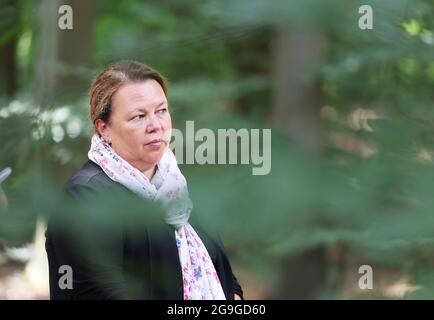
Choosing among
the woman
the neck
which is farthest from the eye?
the neck

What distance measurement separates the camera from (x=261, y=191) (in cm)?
40

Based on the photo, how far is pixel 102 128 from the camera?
83 cm

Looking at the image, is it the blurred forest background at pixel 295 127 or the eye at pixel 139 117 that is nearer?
the blurred forest background at pixel 295 127

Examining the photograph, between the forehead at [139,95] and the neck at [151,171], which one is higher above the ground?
the forehead at [139,95]

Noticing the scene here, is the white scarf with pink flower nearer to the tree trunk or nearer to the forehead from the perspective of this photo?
the forehead

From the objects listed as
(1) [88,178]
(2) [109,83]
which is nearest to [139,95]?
(2) [109,83]

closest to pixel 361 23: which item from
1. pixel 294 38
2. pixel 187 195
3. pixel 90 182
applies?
pixel 294 38

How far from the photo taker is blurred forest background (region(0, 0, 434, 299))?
0.39 meters

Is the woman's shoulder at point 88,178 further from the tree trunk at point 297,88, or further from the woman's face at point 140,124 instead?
the tree trunk at point 297,88

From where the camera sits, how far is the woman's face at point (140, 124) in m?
0.73

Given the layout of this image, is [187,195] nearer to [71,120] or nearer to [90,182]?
[90,182]

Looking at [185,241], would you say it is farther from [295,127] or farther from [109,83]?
[295,127]

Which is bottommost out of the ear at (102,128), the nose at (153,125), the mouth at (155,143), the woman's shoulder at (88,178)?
the woman's shoulder at (88,178)

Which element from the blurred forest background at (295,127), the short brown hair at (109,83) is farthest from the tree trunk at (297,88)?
the short brown hair at (109,83)
